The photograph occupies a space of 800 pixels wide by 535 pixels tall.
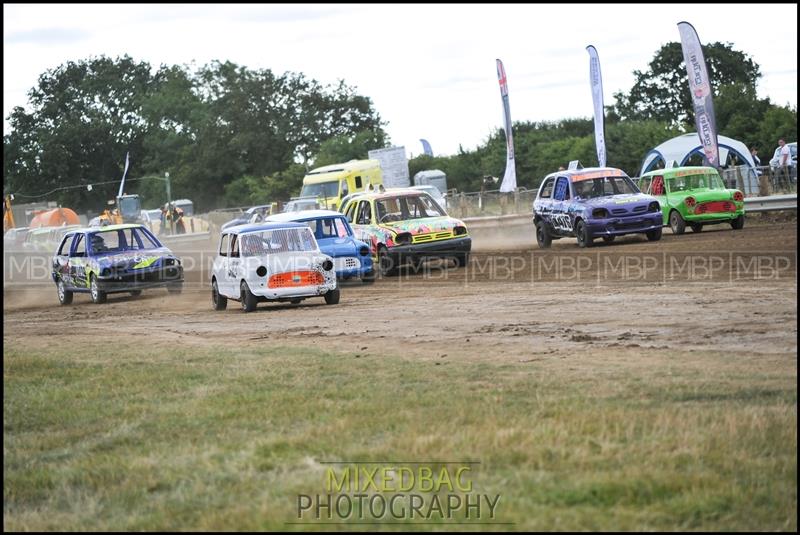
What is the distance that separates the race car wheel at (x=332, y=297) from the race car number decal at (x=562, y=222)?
876cm

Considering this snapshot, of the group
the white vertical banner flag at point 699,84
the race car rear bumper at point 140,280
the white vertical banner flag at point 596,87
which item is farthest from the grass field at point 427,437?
the white vertical banner flag at point 596,87

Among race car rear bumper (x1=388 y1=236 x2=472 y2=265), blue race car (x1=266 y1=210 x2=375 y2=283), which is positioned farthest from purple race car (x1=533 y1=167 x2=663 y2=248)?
blue race car (x1=266 y1=210 x2=375 y2=283)

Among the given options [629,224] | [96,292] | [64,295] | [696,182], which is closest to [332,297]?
[96,292]

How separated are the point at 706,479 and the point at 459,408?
254 cm

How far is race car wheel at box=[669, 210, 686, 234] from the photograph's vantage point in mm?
27672

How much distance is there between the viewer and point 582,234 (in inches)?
1039

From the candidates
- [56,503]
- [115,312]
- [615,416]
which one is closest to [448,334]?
[615,416]

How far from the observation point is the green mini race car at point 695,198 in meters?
27.0

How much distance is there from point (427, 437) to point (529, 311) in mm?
8283

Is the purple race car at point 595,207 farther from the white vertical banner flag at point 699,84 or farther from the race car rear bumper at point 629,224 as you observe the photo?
the white vertical banner flag at point 699,84

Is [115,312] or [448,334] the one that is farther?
[115,312]

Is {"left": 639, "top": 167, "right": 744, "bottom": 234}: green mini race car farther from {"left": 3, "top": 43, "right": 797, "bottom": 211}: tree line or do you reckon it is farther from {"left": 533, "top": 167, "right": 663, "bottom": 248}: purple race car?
{"left": 3, "top": 43, "right": 797, "bottom": 211}: tree line

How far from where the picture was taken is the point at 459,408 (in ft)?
27.7

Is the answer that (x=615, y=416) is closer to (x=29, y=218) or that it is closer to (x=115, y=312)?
(x=115, y=312)
